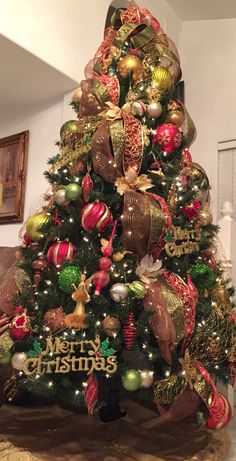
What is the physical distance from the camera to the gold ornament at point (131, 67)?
1413 mm

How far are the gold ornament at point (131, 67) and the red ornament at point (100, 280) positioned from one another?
712mm

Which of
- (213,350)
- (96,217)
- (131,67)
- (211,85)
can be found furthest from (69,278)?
(211,85)

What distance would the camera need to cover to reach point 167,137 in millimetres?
1346

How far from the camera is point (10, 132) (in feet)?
7.68

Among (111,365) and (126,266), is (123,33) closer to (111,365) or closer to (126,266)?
(126,266)

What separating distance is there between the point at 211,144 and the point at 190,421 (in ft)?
4.93

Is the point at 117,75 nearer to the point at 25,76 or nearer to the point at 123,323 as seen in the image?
the point at 25,76

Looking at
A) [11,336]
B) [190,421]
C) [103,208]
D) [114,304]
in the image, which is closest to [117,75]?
[103,208]

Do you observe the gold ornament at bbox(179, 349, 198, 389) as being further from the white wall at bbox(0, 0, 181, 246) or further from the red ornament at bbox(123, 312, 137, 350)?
the white wall at bbox(0, 0, 181, 246)

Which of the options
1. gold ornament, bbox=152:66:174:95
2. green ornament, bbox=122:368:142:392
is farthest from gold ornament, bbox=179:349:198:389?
gold ornament, bbox=152:66:174:95

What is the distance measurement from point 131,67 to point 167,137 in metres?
0.29

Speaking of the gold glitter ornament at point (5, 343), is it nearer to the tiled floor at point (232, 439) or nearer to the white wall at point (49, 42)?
the tiled floor at point (232, 439)

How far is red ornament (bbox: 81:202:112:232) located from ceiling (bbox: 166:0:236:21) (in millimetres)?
1673

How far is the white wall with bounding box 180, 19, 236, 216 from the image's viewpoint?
233cm
